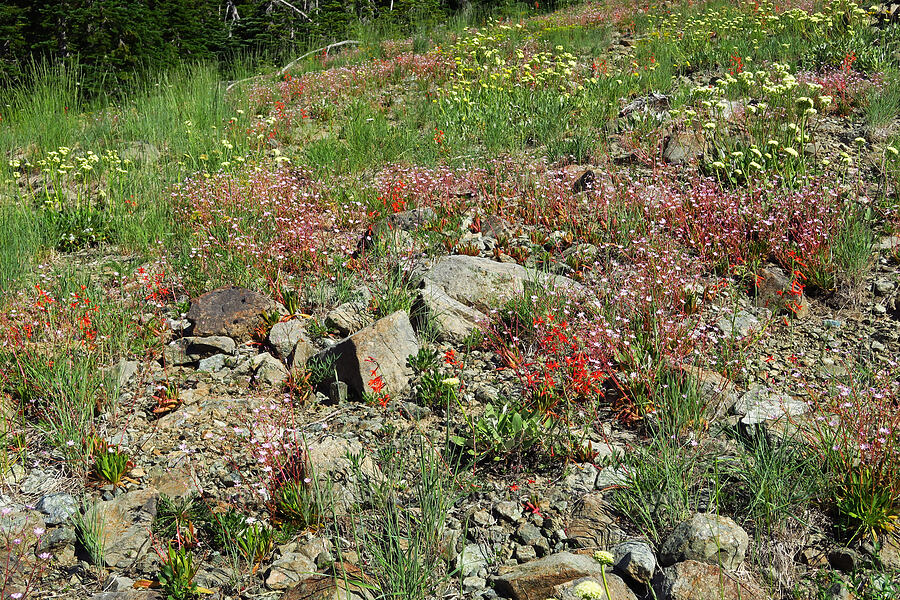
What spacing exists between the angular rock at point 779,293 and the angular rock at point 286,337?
335 centimetres

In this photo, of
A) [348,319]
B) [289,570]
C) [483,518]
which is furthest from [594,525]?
[348,319]

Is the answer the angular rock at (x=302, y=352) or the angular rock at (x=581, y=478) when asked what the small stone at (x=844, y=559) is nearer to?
the angular rock at (x=581, y=478)

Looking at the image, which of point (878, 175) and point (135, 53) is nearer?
point (878, 175)

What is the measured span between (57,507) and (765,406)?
3.77 m

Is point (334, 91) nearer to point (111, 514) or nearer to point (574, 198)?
point (574, 198)

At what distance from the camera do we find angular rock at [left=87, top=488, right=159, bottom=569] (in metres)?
2.85

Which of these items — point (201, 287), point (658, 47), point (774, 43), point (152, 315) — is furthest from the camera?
point (658, 47)

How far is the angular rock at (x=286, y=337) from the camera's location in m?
4.44

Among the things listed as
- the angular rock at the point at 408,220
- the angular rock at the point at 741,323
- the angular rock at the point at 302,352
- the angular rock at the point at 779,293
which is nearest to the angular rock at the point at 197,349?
the angular rock at the point at 302,352

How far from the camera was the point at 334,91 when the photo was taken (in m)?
11.2

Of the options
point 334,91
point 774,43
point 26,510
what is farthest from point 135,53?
point 26,510

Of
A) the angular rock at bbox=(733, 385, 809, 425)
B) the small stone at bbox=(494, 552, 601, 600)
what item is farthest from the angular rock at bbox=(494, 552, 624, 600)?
the angular rock at bbox=(733, 385, 809, 425)

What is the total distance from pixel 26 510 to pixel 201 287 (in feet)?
7.86

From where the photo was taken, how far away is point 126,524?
3.00m
